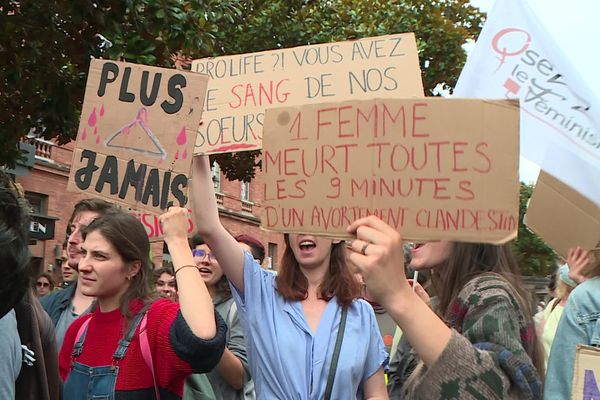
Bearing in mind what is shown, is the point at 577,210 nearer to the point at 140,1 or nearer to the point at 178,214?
the point at 178,214

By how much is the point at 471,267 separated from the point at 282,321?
1.15 meters

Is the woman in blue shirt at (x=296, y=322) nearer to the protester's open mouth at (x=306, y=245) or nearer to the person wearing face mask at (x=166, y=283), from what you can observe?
the protester's open mouth at (x=306, y=245)

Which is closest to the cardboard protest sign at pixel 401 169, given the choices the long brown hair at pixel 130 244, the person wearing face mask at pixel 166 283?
the long brown hair at pixel 130 244

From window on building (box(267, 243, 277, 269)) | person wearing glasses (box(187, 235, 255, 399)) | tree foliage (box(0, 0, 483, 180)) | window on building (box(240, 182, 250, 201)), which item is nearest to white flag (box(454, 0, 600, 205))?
person wearing glasses (box(187, 235, 255, 399))

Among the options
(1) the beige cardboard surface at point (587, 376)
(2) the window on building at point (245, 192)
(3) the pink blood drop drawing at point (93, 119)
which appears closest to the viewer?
(1) the beige cardboard surface at point (587, 376)

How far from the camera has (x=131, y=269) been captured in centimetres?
344

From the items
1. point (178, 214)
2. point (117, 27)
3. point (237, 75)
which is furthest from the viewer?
point (117, 27)

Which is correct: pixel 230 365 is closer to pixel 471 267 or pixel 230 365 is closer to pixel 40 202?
pixel 471 267

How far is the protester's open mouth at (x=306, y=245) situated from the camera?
12.1ft

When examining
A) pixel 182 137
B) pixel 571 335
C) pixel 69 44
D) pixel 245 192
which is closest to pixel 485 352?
pixel 571 335

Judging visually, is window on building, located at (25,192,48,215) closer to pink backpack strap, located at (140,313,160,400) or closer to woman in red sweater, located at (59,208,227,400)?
woman in red sweater, located at (59,208,227,400)

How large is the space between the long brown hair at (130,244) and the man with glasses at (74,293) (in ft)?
2.01

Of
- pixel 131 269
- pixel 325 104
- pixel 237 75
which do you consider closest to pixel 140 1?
pixel 237 75

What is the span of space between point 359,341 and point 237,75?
4.13ft
